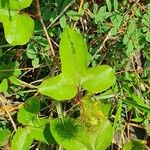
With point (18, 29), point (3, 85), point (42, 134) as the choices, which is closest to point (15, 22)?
point (18, 29)

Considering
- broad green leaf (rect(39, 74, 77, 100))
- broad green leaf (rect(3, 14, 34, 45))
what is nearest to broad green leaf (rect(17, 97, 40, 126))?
broad green leaf (rect(39, 74, 77, 100))

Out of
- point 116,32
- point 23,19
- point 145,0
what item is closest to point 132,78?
point 116,32

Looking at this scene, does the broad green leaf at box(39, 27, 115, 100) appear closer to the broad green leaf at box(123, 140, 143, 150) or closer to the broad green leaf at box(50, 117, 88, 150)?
the broad green leaf at box(50, 117, 88, 150)

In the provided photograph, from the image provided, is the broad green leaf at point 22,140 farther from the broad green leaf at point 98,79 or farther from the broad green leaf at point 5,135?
the broad green leaf at point 98,79

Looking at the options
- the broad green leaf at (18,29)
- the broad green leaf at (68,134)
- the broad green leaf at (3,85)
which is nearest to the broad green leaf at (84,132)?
the broad green leaf at (68,134)

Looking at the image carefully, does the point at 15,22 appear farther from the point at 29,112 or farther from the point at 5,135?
the point at 5,135

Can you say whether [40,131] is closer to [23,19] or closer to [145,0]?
[23,19]
